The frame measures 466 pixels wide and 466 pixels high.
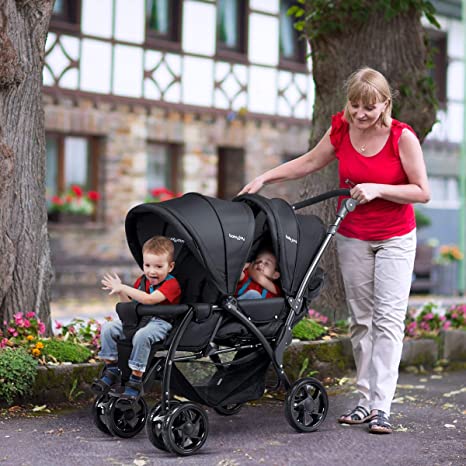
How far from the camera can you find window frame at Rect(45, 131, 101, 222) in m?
18.8

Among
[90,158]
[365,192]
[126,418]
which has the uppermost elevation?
[90,158]

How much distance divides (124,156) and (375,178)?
1348cm

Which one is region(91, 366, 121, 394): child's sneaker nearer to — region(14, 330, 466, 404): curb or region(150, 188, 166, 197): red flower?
region(14, 330, 466, 404): curb

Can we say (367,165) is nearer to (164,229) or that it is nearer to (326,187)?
(164,229)

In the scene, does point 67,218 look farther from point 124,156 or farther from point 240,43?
point 240,43

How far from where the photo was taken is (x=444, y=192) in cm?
2666

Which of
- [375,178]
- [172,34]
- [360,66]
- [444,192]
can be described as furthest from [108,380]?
[444,192]

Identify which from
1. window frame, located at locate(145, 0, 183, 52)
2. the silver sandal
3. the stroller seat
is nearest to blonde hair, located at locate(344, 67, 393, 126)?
the stroller seat

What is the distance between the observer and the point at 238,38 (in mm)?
21281

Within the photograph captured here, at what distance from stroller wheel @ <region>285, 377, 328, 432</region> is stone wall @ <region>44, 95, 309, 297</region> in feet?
36.6

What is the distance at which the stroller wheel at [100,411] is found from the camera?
5730mm

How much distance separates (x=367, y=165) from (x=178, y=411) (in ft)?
5.88

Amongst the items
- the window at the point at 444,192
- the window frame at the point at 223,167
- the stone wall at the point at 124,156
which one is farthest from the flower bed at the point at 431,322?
the window at the point at 444,192

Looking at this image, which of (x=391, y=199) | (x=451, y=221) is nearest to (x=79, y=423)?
(x=391, y=199)
